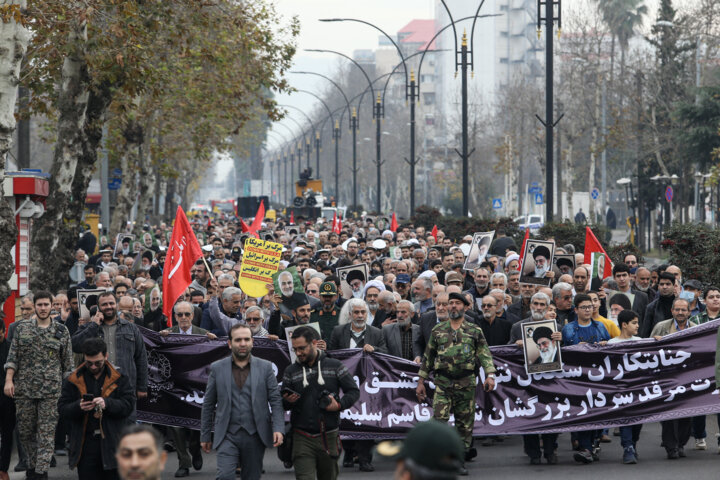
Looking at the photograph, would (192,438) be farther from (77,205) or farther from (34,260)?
(77,205)

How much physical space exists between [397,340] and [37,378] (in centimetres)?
339

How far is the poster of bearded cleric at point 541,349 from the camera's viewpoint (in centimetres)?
1104

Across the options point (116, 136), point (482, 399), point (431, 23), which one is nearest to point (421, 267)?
point (482, 399)

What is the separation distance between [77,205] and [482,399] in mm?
11101

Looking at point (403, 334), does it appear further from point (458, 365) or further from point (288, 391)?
point (288, 391)

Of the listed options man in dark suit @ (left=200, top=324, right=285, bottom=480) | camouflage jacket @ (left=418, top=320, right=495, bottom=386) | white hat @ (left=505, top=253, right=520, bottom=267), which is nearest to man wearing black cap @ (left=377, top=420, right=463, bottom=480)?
man in dark suit @ (left=200, top=324, right=285, bottom=480)

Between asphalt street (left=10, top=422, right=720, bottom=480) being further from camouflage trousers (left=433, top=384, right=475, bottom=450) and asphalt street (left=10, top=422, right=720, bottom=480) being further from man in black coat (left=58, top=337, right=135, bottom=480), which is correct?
man in black coat (left=58, top=337, right=135, bottom=480)

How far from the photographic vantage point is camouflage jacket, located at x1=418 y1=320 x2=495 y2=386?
33.5 feet

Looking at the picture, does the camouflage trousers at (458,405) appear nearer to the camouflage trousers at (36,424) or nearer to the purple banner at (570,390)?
the purple banner at (570,390)

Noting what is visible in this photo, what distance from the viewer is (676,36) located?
168ft

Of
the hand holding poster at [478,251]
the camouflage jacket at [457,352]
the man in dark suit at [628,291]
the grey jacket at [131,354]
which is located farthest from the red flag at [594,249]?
the grey jacket at [131,354]

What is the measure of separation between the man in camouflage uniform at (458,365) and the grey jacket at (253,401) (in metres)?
2.11

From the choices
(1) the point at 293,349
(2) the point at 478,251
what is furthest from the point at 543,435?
(2) the point at 478,251

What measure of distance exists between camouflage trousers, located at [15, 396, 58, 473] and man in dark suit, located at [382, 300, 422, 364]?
10.5 feet
